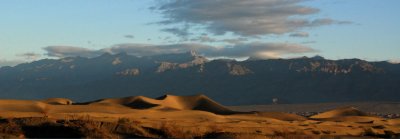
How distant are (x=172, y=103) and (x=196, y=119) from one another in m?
30.2

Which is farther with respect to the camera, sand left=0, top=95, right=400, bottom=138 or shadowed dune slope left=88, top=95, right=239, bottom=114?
shadowed dune slope left=88, top=95, right=239, bottom=114

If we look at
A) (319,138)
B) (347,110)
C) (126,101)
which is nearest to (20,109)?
(126,101)

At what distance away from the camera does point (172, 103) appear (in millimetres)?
100938

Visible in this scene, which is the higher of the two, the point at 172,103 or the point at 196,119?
the point at 172,103

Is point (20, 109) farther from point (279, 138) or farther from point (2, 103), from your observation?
point (279, 138)

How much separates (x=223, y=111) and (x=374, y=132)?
41831 millimetres

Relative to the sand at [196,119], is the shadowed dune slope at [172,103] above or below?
above

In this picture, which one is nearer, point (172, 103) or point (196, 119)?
point (196, 119)

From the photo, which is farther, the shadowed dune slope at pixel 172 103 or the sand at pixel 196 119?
the shadowed dune slope at pixel 172 103

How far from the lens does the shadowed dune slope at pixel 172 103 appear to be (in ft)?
309

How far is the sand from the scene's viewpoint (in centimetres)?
4534

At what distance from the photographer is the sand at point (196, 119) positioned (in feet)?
149

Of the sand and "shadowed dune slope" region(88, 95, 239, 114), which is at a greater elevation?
"shadowed dune slope" region(88, 95, 239, 114)

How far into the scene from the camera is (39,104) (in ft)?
258
